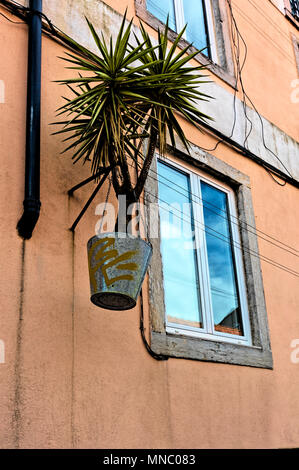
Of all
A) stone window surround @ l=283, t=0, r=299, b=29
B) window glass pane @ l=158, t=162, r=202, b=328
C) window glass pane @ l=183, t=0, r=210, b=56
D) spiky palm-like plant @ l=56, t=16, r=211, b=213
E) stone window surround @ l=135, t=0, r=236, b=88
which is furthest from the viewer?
stone window surround @ l=283, t=0, r=299, b=29

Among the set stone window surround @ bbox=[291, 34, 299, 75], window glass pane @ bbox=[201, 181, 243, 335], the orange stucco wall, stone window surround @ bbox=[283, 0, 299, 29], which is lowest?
the orange stucco wall

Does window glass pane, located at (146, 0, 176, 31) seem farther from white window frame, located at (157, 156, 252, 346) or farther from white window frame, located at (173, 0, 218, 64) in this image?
white window frame, located at (157, 156, 252, 346)

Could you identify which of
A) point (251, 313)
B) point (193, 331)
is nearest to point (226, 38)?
point (251, 313)

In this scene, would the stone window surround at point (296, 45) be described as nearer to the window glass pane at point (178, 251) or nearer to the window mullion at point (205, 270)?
the window mullion at point (205, 270)

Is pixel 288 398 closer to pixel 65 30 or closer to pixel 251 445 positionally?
pixel 251 445

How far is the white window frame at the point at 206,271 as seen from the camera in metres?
4.49

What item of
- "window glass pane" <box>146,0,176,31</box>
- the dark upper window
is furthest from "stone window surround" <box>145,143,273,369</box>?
"window glass pane" <box>146,0,176,31</box>

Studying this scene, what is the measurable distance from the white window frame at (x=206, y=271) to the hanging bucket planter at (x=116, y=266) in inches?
44.9

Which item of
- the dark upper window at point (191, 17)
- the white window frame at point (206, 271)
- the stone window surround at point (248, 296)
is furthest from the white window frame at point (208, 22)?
the white window frame at point (206, 271)

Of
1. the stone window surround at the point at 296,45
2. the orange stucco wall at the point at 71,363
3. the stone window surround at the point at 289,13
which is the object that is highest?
the stone window surround at the point at 289,13

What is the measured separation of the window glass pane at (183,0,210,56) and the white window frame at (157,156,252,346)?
1.69 metres

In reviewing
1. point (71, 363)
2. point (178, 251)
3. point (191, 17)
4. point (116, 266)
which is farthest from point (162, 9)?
point (71, 363)

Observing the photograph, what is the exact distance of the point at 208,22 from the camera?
20.5 feet

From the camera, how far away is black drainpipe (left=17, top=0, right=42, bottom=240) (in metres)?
3.33
